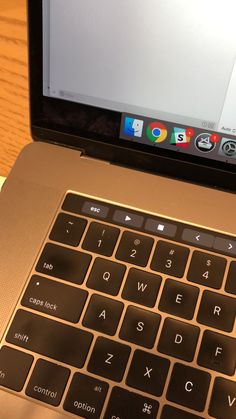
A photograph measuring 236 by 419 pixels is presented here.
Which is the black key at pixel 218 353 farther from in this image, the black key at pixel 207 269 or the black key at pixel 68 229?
the black key at pixel 68 229

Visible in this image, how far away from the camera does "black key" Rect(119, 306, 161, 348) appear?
35 centimetres

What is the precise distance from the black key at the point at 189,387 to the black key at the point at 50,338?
0.08 meters

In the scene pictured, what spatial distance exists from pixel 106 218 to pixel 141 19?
188 millimetres

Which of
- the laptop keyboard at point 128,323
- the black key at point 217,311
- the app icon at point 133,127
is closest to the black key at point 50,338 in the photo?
the laptop keyboard at point 128,323

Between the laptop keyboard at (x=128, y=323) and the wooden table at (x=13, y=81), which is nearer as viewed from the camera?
the laptop keyboard at (x=128, y=323)

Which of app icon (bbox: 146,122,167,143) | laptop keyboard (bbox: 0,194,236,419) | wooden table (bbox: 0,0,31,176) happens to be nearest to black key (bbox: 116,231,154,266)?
laptop keyboard (bbox: 0,194,236,419)

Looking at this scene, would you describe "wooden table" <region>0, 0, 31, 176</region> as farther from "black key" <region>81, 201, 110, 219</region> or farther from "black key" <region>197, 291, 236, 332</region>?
"black key" <region>197, 291, 236, 332</region>

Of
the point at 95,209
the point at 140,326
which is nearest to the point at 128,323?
the point at 140,326

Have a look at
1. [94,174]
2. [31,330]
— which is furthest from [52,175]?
[31,330]

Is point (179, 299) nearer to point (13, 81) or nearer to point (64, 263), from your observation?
point (64, 263)

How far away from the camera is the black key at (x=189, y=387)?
0.33 m

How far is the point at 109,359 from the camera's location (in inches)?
13.4

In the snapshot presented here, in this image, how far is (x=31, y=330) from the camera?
1.18 feet

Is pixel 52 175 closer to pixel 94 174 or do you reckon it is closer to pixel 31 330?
pixel 94 174
